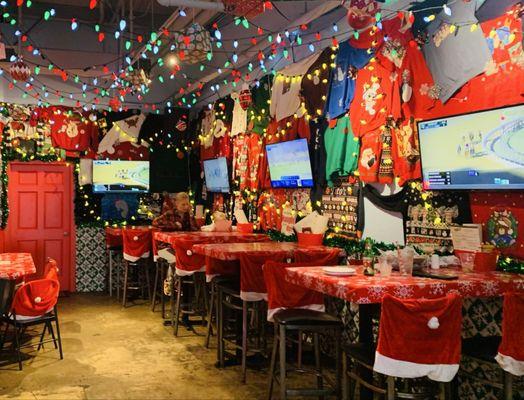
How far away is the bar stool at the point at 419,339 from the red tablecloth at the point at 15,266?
3206 mm

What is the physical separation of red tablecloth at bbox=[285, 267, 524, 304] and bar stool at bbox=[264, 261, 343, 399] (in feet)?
1.12

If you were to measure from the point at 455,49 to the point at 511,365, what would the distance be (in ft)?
7.34

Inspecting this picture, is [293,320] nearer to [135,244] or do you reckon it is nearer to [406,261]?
[406,261]

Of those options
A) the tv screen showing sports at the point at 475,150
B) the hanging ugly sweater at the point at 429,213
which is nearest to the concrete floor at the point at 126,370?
the hanging ugly sweater at the point at 429,213

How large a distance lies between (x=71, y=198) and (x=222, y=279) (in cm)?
474

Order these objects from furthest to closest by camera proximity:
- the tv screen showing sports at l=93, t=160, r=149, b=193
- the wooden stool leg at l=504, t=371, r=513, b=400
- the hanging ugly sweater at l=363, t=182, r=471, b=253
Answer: the tv screen showing sports at l=93, t=160, r=149, b=193, the hanging ugly sweater at l=363, t=182, r=471, b=253, the wooden stool leg at l=504, t=371, r=513, b=400

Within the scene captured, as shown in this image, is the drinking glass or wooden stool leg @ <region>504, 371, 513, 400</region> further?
the drinking glass

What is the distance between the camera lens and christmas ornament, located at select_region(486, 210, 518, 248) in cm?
345

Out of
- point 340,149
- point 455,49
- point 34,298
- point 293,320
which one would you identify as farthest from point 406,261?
point 34,298

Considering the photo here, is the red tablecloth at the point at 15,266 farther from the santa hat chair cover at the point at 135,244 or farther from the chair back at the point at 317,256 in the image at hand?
the chair back at the point at 317,256

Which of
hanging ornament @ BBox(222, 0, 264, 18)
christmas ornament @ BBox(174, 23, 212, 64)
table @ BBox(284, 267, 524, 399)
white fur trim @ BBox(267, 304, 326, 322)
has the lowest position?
white fur trim @ BBox(267, 304, 326, 322)

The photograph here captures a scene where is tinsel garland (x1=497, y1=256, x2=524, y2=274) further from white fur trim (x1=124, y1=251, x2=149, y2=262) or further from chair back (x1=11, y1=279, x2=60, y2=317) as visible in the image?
white fur trim (x1=124, y1=251, x2=149, y2=262)

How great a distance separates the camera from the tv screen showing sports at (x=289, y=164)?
5.68 m

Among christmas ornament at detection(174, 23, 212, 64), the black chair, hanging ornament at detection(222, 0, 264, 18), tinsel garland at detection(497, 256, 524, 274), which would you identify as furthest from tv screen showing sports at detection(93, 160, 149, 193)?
tinsel garland at detection(497, 256, 524, 274)
